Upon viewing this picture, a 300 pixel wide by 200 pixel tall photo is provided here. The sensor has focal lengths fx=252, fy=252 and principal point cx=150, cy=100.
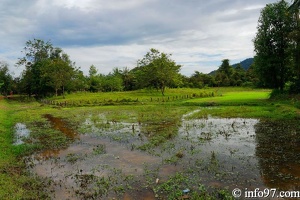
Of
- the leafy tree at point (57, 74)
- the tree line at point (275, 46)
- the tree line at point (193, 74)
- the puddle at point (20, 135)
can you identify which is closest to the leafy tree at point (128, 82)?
the tree line at point (193, 74)

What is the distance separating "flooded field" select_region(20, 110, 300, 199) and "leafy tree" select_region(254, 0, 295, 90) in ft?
64.7

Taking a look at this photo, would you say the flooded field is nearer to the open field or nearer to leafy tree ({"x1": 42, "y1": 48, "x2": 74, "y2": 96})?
the open field

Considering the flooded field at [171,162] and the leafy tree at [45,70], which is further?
the leafy tree at [45,70]

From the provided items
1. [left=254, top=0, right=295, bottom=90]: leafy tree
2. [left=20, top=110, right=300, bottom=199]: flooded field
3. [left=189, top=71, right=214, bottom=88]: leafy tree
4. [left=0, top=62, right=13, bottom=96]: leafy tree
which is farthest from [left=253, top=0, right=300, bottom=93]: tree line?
[left=0, top=62, right=13, bottom=96]: leafy tree

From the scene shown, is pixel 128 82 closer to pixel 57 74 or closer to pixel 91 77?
pixel 91 77

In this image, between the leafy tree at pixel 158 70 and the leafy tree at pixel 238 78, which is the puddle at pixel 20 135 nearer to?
the leafy tree at pixel 158 70

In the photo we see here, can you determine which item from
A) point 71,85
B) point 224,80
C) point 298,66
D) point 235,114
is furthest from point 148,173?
point 224,80

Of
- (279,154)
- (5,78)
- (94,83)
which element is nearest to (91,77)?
(94,83)

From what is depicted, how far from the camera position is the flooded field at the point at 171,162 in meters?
10.4

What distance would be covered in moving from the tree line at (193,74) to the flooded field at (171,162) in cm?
1970

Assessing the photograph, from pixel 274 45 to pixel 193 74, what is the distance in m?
73.6

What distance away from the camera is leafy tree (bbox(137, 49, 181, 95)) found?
201ft

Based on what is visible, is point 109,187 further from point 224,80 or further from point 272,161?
point 224,80

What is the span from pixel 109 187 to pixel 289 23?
125 feet
